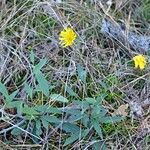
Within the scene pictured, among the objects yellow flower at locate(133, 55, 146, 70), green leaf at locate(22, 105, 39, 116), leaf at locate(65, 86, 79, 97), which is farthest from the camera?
yellow flower at locate(133, 55, 146, 70)

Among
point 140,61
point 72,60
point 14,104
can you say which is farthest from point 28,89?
point 140,61

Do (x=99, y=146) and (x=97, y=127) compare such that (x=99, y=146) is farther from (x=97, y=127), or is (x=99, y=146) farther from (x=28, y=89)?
(x=28, y=89)

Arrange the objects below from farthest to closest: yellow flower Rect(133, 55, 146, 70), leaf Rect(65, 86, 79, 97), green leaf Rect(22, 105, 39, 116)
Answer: yellow flower Rect(133, 55, 146, 70), leaf Rect(65, 86, 79, 97), green leaf Rect(22, 105, 39, 116)

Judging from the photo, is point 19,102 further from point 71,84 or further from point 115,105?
point 115,105

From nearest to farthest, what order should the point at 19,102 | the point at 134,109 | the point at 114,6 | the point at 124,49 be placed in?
the point at 19,102 → the point at 134,109 → the point at 124,49 → the point at 114,6

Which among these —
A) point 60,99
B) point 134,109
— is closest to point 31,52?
point 60,99

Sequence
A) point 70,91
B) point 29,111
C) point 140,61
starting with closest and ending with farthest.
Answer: point 29,111 → point 70,91 → point 140,61

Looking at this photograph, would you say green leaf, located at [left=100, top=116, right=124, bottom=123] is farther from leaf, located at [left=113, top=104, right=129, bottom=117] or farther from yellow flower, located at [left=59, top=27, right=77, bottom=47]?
yellow flower, located at [left=59, top=27, right=77, bottom=47]

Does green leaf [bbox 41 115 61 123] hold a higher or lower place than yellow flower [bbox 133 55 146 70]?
lower

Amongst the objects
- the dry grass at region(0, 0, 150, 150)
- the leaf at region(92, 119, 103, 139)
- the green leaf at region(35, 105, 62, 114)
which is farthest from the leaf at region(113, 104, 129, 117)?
the green leaf at region(35, 105, 62, 114)

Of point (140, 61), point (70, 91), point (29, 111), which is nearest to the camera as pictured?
point (29, 111)

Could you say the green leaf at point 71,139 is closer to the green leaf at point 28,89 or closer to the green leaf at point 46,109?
the green leaf at point 46,109
